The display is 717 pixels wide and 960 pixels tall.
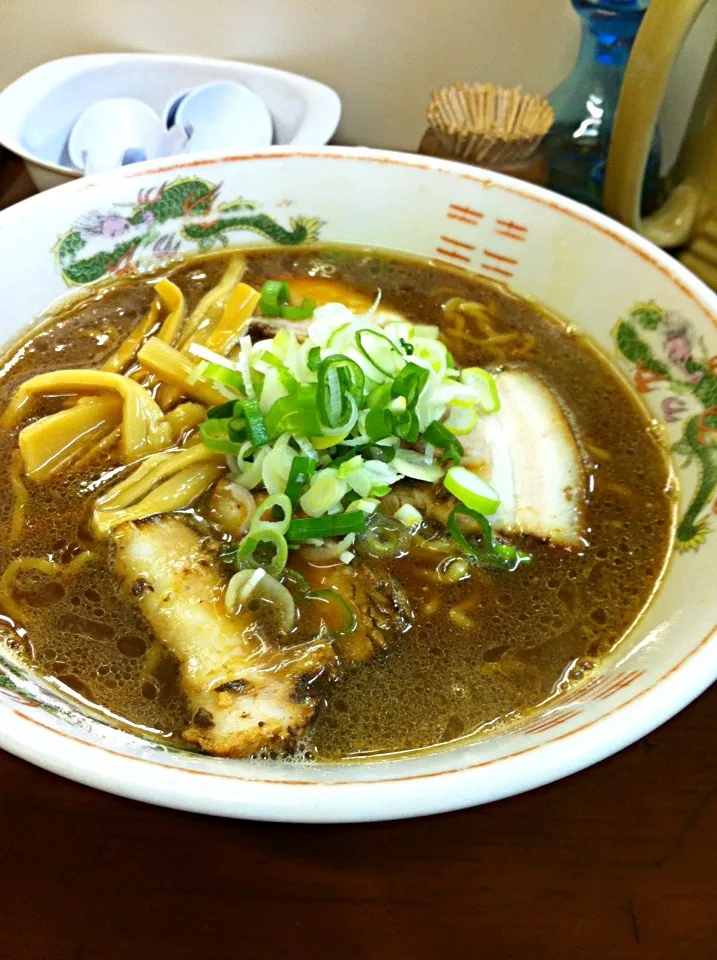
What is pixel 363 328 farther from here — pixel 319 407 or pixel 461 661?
pixel 461 661

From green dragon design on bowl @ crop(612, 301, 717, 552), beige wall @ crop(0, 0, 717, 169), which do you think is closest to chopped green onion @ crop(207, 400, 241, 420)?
green dragon design on bowl @ crop(612, 301, 717, 552)

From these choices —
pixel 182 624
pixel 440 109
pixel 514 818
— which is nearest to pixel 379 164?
pixel 440 109

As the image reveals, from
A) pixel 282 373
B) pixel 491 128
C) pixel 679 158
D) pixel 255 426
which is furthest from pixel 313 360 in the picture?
pixel 679 158

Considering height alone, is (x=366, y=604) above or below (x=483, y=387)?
below

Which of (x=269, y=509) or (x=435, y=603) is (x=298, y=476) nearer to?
(x=269, y=509)

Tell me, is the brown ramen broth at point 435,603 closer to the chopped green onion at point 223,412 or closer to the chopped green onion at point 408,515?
the chopped green onion at point 408,515

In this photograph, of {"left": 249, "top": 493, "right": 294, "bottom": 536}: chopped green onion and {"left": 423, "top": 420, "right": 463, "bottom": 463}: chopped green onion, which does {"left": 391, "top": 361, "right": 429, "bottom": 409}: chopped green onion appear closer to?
{"left": 423, "top": 420, "right": 463, "bottom": 463}: chopped green onion
